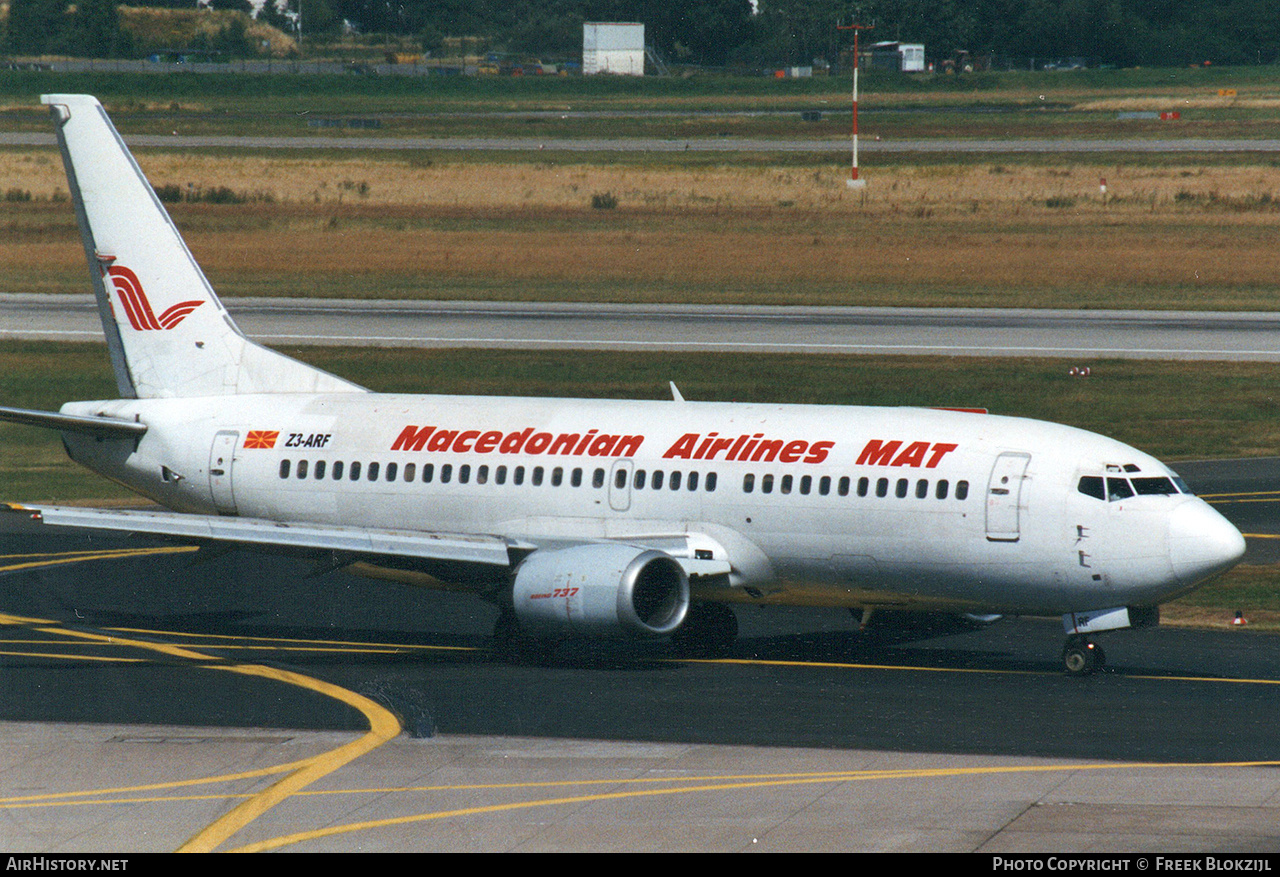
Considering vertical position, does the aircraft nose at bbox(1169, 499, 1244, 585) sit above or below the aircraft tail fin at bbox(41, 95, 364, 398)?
below

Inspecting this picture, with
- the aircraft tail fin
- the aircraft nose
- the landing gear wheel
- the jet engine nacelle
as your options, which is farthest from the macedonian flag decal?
the aircraft nose

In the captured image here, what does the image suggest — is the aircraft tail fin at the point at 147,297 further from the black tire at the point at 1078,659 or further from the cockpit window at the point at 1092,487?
the black tire at the point at 1078,659

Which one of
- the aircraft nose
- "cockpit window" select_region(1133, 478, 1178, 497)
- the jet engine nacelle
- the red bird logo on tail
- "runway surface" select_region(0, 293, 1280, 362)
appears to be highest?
the red bird logo on tail

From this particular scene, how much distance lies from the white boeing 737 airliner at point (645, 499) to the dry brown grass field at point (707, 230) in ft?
189

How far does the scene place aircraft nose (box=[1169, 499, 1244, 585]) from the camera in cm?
2962

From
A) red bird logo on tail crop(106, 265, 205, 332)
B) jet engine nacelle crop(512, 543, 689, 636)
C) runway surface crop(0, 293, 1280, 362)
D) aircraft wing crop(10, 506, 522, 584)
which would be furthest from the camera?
runway surface crop(0, 293, 1280, 362)

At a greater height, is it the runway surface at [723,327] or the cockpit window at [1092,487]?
the cockpit window at [1092,487]

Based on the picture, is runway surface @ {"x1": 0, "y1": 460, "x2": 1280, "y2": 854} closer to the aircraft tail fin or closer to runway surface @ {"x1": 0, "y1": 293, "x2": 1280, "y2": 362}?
the aircraft tail fin

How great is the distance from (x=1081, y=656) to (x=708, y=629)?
6971mm

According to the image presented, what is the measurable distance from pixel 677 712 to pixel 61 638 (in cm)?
1331

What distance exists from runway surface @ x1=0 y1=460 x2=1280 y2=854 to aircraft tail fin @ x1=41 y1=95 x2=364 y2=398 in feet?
15.7

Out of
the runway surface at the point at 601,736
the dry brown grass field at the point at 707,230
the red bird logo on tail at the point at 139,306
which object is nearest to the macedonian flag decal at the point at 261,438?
the runway surface at the point at 601,736

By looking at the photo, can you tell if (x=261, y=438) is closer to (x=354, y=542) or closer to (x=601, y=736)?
(x=354, y=542)

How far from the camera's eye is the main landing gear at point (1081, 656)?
31109 millimetres
